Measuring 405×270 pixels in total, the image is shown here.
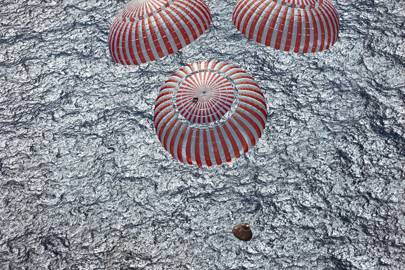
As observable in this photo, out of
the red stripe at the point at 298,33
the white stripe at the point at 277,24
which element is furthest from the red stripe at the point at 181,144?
the red stripe at the point at 298,33

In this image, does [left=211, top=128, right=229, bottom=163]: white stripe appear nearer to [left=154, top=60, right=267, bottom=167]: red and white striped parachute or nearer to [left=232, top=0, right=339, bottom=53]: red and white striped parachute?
[left=154, top=60, right=267, bottom=167]: red and white striped parachute

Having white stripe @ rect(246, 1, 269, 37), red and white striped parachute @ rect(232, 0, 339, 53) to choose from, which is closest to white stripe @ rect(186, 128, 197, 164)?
red and white striped parachute @ rect(232, 0, 339, 53)

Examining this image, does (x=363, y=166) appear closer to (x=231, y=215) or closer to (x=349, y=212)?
(x=349, y=212)

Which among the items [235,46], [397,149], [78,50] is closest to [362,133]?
[397,149]

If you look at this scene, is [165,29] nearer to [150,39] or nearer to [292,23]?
[150,39]

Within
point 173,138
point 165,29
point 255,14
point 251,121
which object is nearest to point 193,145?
point 173,138
